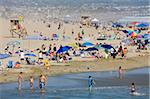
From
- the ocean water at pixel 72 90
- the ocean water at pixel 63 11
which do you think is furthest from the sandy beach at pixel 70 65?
the ocean water at pixel 63 11

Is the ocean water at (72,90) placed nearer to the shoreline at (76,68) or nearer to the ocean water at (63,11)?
the shoreline at (76,68)

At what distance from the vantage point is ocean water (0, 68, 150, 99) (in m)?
29.2

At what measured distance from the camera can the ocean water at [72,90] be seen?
2925 centimetres

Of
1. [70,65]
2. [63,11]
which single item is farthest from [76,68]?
[63,11]

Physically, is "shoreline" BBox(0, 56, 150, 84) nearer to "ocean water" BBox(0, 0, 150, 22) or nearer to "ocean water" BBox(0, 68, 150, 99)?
"ocean water" BBox(0, 68, 150, 99)

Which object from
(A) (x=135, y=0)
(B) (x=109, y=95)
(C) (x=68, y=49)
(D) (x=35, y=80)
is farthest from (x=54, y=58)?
(A) (x=135, y=0)

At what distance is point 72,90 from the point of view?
31234mm

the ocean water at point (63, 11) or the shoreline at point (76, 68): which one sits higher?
the ocean water at point (63, 11)

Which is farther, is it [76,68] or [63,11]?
[63,11]

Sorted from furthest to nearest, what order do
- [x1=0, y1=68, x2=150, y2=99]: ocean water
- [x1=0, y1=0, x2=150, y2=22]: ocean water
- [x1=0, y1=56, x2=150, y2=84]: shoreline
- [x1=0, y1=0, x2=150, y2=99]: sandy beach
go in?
[x1=0, y1=0, x2=150, y2=22]: ocean water → [x1=0, y1=56, x2=150, y2=84]: shoreline → [x1=0, y1=0, x2=150, y2=99]: sandy beach → [x1=0, y1=68, x2=150, y2=99]: ocean water

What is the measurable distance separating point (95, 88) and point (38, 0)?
434 feet

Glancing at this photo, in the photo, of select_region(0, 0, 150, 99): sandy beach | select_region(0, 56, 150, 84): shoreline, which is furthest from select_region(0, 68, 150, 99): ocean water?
select_region(0, 56, 150, 84): shoreline

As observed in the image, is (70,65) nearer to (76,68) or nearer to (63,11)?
(76,68)

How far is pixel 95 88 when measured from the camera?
32156 millimetres
